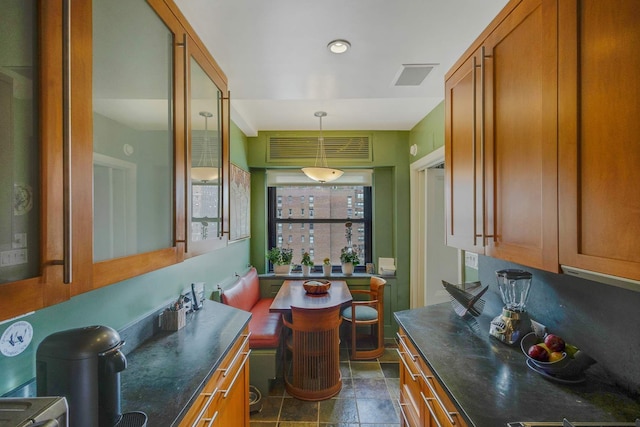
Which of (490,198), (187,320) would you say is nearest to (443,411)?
(490,198)

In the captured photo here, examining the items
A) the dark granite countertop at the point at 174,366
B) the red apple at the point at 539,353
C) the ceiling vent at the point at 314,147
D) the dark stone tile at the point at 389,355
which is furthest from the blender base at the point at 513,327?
the ceiling vent at the point at 314,147

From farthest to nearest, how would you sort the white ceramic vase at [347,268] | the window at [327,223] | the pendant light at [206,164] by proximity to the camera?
the window at [327,223], the white ceramic vase at [347,268], the pendant light at [206,164]

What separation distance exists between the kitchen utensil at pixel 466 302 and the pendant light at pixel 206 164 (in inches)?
66.5

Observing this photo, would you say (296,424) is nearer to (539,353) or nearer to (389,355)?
(389,355)

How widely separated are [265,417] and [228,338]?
3.99ft

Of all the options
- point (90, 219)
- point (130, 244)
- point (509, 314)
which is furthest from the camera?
point (509, 314)

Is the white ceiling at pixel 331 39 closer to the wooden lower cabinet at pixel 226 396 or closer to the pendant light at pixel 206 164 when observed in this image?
the pendant light at pixel 206 164

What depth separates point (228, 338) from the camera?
63.9 inches

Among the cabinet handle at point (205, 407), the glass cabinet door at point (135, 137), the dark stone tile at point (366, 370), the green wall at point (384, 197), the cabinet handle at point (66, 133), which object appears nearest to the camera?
the cabinet handle at point (66, 133)

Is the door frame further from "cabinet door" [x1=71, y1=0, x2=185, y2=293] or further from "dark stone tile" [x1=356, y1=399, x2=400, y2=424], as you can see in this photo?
"cabinet door" [x1=71, y1=0, x2=185, y2=293]

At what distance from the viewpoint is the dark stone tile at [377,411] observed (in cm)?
232

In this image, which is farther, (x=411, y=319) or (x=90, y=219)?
(x=411, y=319)

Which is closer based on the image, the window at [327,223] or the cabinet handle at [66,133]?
the cabinet handle at [66,133]

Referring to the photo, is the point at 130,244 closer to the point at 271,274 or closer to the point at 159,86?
the point at 159,86
